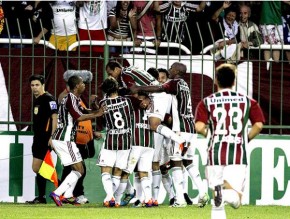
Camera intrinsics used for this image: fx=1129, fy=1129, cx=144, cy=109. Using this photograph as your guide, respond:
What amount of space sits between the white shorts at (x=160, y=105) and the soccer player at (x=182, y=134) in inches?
3.6

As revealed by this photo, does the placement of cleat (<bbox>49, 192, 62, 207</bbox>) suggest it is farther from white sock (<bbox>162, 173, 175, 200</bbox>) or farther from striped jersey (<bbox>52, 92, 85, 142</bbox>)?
white sock (<bbox>162, 173, 175, 200</bbox>)

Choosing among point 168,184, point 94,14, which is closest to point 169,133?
point 168,184

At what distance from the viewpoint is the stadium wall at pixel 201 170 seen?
18.6 metres

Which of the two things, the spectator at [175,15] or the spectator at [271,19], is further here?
the spectator at [271,19]

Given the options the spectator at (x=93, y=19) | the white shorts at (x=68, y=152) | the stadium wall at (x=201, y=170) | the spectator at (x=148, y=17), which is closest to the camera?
the white shorts at (x=68, y=152)

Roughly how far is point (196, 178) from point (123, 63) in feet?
8.36

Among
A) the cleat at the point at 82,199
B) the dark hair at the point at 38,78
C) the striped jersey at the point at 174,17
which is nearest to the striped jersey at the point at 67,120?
the dark hair at the point at 38,78

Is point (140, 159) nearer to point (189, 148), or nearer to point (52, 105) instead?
point (189, 148)

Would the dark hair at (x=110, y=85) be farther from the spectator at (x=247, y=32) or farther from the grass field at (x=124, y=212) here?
the spectator at (x=247, y=32)

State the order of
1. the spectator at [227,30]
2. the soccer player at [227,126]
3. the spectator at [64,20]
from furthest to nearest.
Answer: the spectator at [64,20], the spectator at [227,30], the soccer player at [227,126]

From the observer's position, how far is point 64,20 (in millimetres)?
20016

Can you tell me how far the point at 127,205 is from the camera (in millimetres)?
17797

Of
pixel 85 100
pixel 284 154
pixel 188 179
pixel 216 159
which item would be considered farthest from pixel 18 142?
pixel 216 159

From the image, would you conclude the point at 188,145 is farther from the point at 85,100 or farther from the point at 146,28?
the point at 146,28
